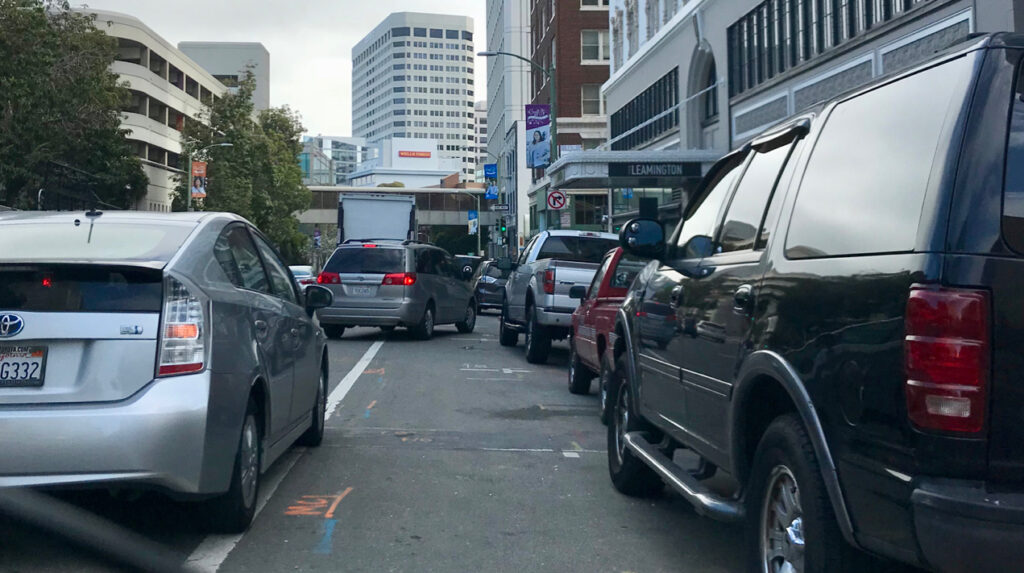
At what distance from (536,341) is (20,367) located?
10.7m

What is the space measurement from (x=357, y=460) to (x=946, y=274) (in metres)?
5.46

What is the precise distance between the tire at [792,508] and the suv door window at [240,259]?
3.14 m

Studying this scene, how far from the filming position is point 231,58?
456ft

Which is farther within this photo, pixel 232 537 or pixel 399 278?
pixel 399 278

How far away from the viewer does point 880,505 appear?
3.05 m

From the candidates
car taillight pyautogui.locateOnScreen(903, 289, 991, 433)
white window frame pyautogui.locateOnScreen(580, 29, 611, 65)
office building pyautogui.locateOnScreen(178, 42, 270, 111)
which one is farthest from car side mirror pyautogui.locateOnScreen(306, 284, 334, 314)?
office building pyautogui.locateOnScreen(178, 42, 270, 111)

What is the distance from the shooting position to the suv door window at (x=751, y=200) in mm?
4566

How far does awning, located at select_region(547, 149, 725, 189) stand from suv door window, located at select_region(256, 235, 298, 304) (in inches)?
810

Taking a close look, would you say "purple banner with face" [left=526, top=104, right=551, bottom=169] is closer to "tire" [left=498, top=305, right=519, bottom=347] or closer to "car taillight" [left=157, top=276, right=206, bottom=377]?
"tire" [left=498, top=305, right=519, bottom=347]

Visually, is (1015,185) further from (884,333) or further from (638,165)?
(638,165)

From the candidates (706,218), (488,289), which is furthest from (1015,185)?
(488,289)

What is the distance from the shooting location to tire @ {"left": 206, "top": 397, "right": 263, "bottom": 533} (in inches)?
211

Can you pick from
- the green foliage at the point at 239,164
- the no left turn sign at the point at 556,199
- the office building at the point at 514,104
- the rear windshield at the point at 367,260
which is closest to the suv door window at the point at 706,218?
the rear windshield at the point at 367,260

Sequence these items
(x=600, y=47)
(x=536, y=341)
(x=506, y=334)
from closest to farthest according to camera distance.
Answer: (x=536, y=341) < (x=506, y=334) < (x=600, y=47)
